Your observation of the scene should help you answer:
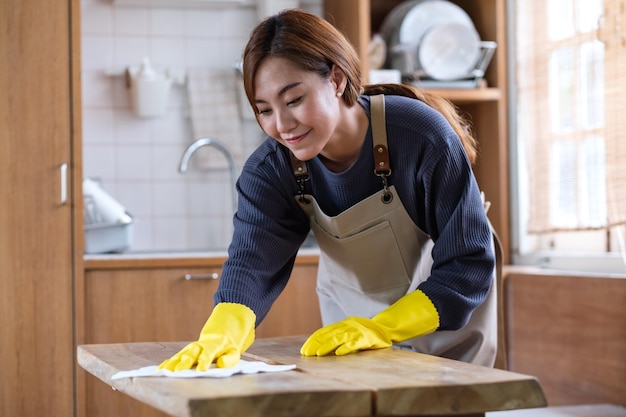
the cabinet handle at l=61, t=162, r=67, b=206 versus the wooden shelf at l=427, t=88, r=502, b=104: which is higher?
the wooden shelf at l=427, t=88, r=502, b=104

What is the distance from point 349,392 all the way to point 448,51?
225cm

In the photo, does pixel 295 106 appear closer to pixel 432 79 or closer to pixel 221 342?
pixel 221 342

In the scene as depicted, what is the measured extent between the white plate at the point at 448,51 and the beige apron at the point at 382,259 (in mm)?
1298

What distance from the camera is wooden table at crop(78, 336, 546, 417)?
107 cm

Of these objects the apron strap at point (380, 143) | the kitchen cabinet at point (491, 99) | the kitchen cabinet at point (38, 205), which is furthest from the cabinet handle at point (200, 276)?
the apron strap at point (380, 143)

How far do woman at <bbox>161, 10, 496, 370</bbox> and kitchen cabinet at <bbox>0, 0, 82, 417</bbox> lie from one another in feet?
3.77

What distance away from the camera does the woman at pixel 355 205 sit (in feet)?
5.30

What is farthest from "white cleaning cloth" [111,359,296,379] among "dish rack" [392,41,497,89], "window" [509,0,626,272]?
"dish rack" [392,41,497,89]

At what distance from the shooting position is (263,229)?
1.77 meters

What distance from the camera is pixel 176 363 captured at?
4.45 ft

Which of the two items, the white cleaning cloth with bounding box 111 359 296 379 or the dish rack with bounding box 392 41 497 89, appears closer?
the white cleaning cloth with bounding box 111 359 296 379

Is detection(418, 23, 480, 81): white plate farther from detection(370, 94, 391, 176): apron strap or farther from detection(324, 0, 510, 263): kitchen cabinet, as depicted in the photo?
detection(370, 94, 391, 176): apron strap

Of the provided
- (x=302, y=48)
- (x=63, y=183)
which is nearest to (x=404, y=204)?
(x=302, y=48)

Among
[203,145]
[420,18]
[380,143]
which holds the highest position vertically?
[420,18]
